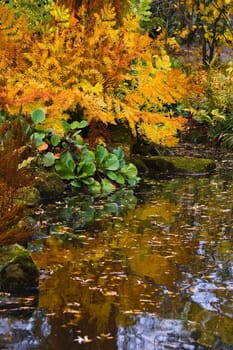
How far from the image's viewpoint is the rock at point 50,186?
24.9 ft

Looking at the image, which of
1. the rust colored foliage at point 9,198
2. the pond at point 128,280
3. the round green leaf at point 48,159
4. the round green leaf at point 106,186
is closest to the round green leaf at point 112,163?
the round green leaf at point 106,186

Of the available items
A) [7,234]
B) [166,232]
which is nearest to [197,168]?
[166,232]

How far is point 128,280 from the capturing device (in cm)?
470

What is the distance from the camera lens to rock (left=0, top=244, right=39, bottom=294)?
4.38 metres

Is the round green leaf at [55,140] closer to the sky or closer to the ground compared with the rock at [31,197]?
closer to the sky

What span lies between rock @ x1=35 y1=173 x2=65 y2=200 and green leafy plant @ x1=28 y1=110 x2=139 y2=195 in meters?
0.23

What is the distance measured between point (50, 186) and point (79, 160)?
845 mm

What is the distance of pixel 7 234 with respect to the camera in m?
4.60

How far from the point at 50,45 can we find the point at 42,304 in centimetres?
538

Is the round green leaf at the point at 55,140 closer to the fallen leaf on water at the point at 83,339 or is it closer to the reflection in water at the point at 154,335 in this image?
the reflection in water at the point at 154,335

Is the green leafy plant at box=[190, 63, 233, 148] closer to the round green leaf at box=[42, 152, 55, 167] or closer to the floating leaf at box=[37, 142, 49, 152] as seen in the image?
the round green leaf at box=[42, 152, 55, 167]

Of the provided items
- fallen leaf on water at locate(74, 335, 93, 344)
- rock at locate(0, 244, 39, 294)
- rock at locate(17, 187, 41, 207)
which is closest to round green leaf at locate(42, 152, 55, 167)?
rock at locate(17, 187, 41, 207)

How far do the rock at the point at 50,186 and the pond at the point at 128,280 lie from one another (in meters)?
0.26

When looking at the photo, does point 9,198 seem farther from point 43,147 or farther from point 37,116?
point 37,116
